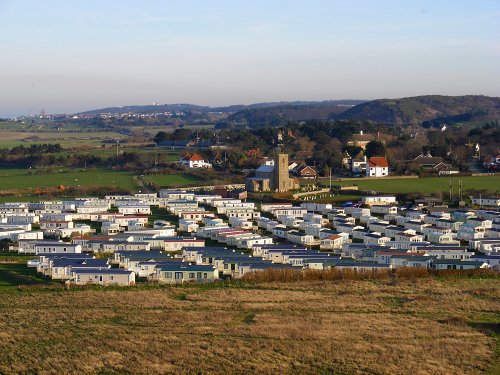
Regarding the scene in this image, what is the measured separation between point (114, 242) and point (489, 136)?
25.9m

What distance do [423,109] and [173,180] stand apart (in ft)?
170

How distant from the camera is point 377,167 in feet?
98.4

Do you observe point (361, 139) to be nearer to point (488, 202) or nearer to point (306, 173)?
point (306, 173)

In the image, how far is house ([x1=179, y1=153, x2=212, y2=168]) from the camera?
33.5 m

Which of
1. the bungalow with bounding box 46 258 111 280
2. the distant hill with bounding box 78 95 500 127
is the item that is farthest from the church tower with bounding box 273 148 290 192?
the distant hill with bounding box 78 95 500 127

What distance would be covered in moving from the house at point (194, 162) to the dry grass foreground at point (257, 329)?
2056 cm

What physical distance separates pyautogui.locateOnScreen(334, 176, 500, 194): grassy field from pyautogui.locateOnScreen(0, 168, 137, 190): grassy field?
780cm

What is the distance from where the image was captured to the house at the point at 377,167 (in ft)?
98.3

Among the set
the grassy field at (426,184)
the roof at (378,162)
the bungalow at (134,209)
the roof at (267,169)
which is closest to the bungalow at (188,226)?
the bungalow at (134,209)

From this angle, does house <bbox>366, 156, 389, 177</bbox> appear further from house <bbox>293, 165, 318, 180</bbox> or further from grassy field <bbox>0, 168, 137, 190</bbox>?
grassy field <bbox>0, 168, 137, 190</bbox>

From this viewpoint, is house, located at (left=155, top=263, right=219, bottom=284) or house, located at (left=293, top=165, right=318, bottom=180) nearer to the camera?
house, located at (left=155, top=263, right=219, bottom=284)

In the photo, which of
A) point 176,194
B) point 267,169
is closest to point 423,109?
point 267,169

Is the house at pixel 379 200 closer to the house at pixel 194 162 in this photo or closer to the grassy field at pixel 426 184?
the grassy field at pixel 426 184

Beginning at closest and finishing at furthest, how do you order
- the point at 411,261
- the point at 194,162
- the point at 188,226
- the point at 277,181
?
the point at 411,261 → the point at 188,226 → the point at 277,181 → the point at 194,162
